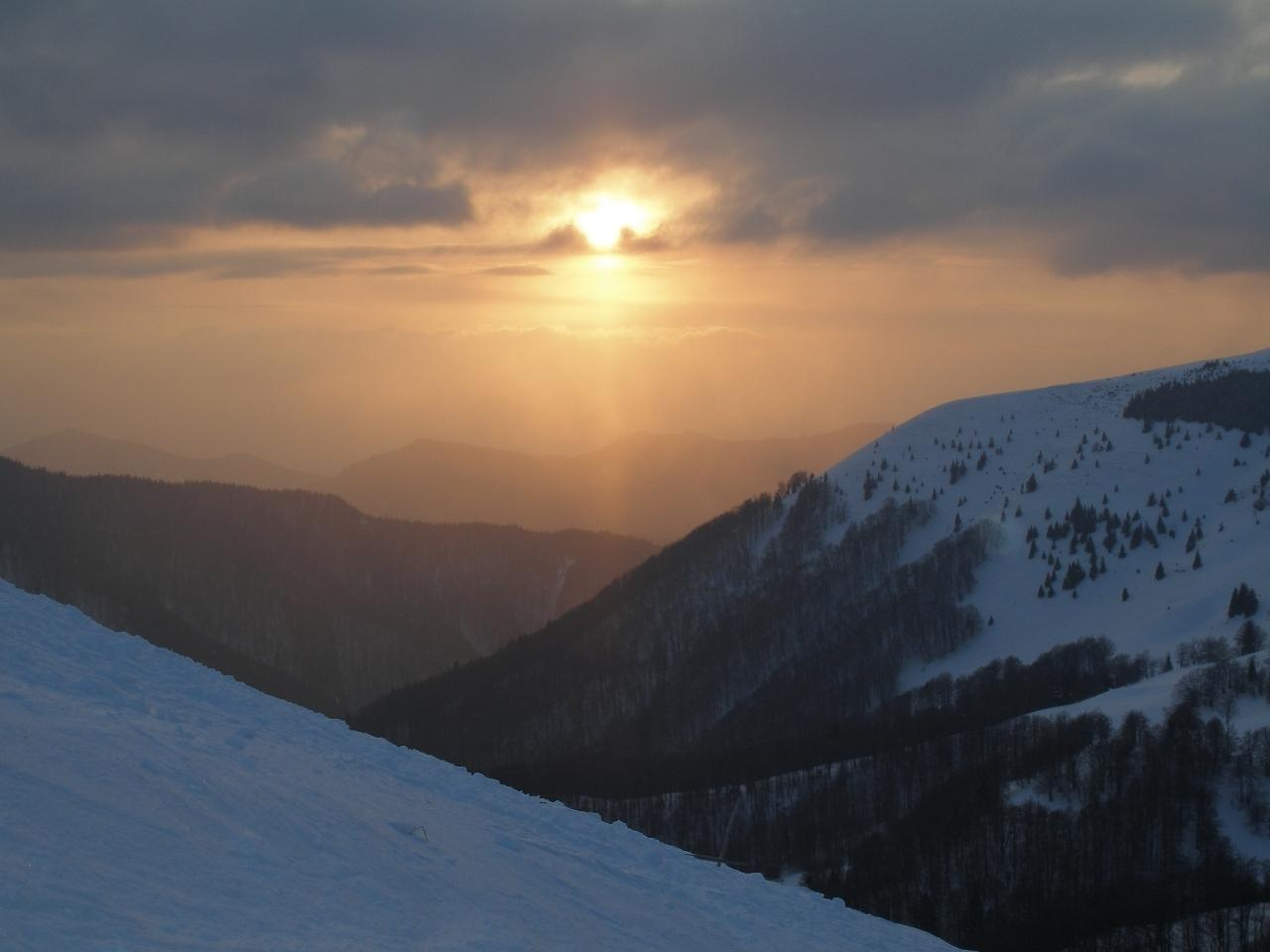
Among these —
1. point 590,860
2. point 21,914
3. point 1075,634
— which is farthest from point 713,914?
point 1075,634

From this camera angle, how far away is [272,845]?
1677 centimetres

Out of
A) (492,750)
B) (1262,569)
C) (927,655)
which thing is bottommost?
(492,750)

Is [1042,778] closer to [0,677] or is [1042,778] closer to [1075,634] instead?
[1075,634]

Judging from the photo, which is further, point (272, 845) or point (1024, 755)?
point (1024, 755)

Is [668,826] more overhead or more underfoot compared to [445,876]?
more underfoot

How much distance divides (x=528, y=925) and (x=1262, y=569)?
168395mm

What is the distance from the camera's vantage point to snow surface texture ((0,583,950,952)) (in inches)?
533

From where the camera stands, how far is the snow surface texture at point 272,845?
13539 millimetres

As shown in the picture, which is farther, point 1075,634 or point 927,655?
point 927,655

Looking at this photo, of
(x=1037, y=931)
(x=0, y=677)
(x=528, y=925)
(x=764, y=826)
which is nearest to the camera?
(x=528, y=925)

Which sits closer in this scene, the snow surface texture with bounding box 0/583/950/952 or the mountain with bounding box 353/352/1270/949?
the snow surface texture with bounding box 0/583/950/952

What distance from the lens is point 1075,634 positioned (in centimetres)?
16862

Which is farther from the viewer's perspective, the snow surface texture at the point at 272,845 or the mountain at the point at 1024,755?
the mountain at the point at 1024,755

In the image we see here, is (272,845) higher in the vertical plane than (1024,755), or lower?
higher
